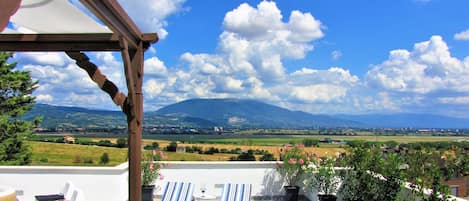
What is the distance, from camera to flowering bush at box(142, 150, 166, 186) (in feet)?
23.2

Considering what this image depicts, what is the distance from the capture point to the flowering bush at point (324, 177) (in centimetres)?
666

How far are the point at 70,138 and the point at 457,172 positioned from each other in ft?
38.9

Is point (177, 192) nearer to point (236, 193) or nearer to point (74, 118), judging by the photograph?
point (236, 193)

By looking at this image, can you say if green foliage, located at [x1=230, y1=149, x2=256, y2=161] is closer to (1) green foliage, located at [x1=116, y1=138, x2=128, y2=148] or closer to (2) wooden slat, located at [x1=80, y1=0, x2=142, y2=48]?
(1) green foliage, located at [x1=116, y1=138, x2=128, y2=148]

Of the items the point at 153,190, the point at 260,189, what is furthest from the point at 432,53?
the point at 153,190

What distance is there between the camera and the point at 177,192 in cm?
642

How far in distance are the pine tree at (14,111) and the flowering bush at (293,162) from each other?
35.8 ft

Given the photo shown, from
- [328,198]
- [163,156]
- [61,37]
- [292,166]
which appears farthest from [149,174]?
[61,37]

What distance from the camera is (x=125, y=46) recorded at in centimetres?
331

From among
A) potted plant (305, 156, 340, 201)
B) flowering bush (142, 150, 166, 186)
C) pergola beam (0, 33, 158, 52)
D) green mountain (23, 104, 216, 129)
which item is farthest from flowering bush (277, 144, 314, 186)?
green mountain (23, 104, 216, 129)

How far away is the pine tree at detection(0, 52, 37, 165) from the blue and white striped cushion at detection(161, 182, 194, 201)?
1027 cm

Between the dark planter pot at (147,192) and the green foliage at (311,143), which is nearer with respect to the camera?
the dark planter pot at (147,192)

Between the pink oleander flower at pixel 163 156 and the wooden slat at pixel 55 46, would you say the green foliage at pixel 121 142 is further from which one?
the wooden slat at pixel 55 46

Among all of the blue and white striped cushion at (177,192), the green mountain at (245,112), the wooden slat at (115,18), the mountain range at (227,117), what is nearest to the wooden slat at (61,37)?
the wooden slat at (115,18)
